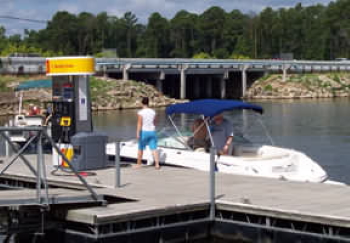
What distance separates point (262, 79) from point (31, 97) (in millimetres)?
40345

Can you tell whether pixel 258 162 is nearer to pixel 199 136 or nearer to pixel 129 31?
pixel 199 136

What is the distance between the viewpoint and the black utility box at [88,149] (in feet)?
59.6

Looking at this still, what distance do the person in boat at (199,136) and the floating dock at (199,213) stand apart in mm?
3803

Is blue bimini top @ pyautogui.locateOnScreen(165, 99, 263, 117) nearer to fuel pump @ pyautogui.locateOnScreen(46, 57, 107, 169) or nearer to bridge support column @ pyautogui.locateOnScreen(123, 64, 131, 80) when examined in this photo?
fuel pump @ pyautogui.locateOnScreen(46, 57, 107, 169)

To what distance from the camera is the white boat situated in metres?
18.3

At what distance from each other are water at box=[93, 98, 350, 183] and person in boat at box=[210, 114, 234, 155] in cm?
213

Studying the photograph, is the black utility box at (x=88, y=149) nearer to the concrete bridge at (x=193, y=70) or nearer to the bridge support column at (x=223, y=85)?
the concrete bridge at (x=193, y=70)

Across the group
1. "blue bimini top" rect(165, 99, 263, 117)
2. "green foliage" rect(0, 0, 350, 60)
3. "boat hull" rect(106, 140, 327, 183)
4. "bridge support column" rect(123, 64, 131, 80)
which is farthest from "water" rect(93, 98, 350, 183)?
"green foliage" rect(0, 0, 350, 60)

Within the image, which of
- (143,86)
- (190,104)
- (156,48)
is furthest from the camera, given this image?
(156,48)

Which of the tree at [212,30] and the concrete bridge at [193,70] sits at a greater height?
the tree at [212,30]

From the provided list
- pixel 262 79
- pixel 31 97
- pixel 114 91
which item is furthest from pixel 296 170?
pixel 262 79

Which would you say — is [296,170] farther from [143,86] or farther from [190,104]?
[143,86]

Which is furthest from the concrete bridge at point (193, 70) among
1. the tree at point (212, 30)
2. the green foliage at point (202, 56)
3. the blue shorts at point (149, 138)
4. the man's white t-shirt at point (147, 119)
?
the man's white t-shirt at point (147, 119)

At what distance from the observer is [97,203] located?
13.9 meters
